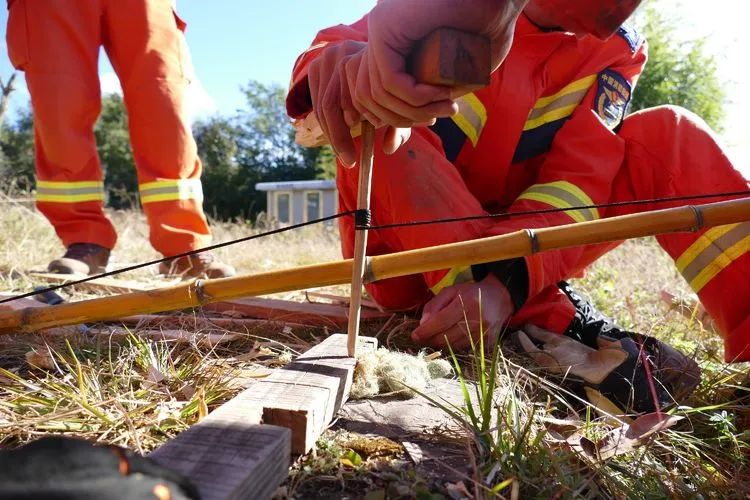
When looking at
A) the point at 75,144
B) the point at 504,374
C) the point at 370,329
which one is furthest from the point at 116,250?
the point at 504,374

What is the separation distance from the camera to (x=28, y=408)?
96 centimetres

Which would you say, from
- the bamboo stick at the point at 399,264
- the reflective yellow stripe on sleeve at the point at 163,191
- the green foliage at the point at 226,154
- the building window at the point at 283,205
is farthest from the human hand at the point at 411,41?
the green foliage at the point at 226,154

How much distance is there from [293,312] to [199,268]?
924mm

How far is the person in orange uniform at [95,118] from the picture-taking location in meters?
2.43

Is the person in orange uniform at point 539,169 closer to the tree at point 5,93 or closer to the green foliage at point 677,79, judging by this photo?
the tree at point 5,93

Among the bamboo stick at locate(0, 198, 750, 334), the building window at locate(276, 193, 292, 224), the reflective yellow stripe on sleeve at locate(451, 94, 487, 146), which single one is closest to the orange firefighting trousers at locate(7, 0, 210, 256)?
the bamboo stick at locate(0, 198, 750, 334)

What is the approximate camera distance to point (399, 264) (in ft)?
3.86

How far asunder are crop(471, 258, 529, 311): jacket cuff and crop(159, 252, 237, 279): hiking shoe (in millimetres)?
1325

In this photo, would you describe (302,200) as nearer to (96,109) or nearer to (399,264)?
(96,109)

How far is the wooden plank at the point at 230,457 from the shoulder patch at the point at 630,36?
1765mm

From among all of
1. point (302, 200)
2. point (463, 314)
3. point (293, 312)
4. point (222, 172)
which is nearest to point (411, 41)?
point (463, 314)

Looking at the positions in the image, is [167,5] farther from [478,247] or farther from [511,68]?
[478,247]

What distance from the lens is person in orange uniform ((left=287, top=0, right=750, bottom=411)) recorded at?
119cm

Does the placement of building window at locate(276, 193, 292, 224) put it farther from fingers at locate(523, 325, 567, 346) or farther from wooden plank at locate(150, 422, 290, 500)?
wooden plank at locate(150, 422, 290, 500)
